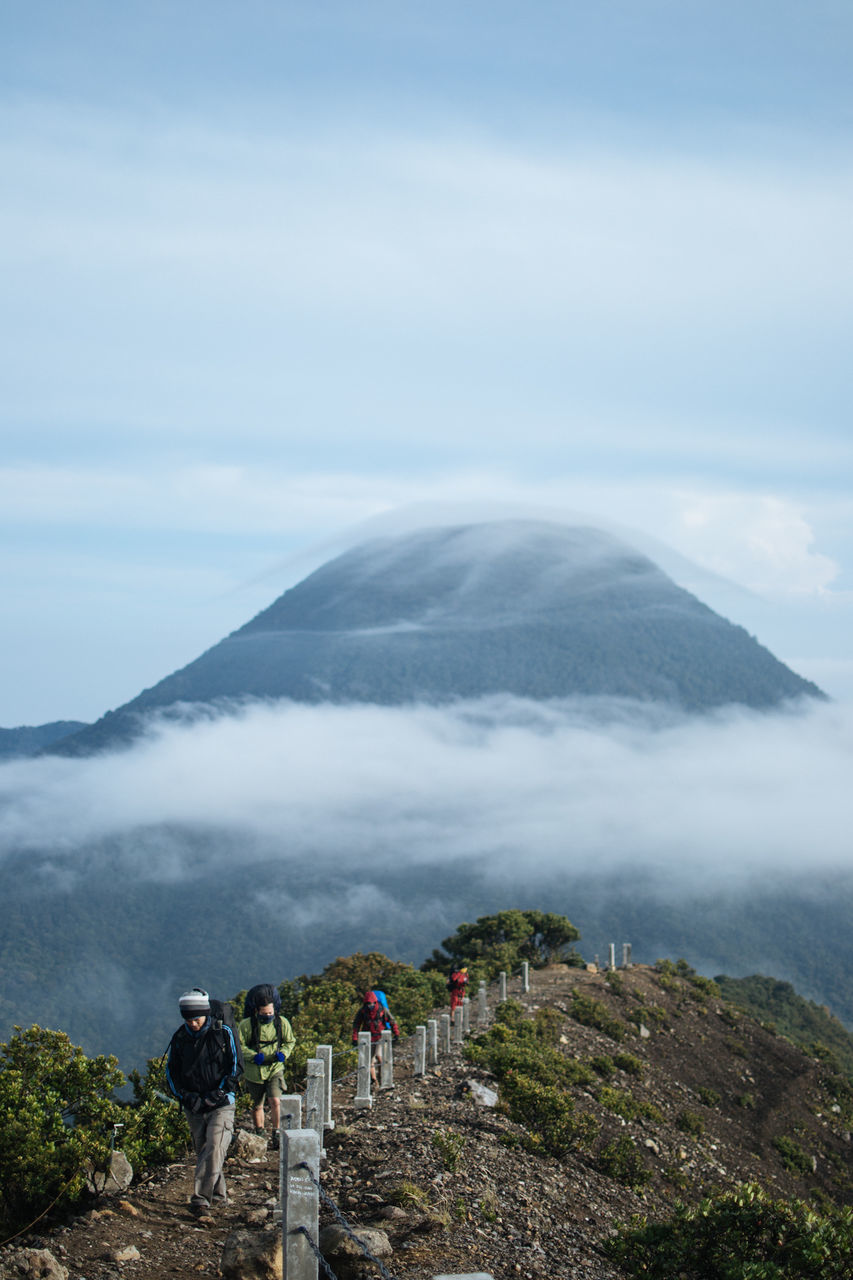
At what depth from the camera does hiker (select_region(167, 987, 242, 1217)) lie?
8305 millimetres

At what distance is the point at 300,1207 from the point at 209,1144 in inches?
124

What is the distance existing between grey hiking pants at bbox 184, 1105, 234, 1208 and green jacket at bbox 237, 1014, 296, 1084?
1.43 meters

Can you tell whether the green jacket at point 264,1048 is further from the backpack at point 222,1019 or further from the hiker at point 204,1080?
the hiker at point 204,1080

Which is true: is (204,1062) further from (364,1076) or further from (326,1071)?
(364,1076)

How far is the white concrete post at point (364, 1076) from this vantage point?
12.3m

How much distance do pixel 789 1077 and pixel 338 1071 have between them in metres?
20.0

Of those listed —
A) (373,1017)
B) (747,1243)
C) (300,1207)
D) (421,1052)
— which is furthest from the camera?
(421,1052)

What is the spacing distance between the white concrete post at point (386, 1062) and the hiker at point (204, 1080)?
5166 mm

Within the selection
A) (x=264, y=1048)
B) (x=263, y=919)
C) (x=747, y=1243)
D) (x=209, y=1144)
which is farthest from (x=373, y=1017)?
(x=263, y=919)

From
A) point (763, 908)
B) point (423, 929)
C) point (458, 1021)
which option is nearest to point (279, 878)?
point (423, 929)

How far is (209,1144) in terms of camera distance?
8.42m

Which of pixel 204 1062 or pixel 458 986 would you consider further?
pixel 458 986

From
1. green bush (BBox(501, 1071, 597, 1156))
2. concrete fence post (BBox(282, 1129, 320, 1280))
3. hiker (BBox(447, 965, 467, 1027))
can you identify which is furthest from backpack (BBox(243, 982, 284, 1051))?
hiker (BBox(447, 965, 467, 1027))

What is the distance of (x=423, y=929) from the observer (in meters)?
145
